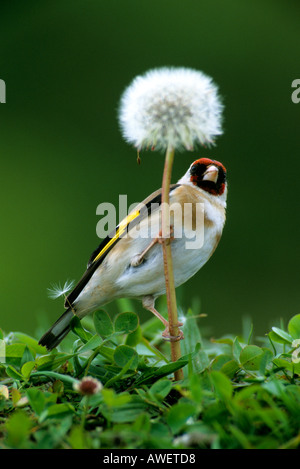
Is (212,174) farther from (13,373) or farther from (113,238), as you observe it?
(13,373)

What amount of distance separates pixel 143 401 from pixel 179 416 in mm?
152

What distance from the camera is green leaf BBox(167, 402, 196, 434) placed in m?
1.29

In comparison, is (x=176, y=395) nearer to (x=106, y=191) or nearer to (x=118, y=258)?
(x=118, y=258)

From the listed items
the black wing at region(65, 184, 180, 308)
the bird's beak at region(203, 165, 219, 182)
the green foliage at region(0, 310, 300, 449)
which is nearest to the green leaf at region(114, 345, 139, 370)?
the green foliage at region(0, 310, 300, 449)

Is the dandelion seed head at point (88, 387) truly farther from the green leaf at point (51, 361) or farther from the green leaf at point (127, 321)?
the green leaf at point (127, 321)

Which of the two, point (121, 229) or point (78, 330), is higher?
point (121, 229)

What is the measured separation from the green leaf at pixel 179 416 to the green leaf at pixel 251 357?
0.40 meters

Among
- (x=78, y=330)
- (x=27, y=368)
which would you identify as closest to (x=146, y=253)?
(x=78, y=330)

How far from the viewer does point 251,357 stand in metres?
1.65
